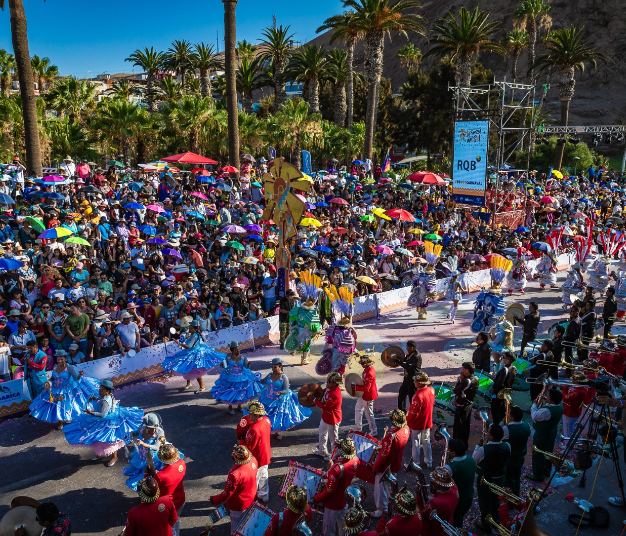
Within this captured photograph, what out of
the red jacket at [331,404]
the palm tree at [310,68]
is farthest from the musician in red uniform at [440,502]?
the palm tree at [310,68]

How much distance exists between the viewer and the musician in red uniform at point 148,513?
5469 mm

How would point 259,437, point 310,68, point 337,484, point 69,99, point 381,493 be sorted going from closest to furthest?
point 337,484, point 259,437, point 381,493, point 69,99, point 310,68

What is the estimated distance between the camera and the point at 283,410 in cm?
853

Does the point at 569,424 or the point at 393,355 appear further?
the point at 393,355

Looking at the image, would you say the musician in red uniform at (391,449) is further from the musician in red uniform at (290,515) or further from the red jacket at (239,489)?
the red jacket at (239,489)

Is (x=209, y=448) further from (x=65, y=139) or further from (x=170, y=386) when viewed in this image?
(x=65, y=139)

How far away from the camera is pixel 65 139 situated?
97.5 ft

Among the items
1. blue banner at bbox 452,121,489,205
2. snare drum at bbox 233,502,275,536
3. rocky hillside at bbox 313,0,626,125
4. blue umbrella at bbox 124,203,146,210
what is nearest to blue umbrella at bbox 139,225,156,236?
blue umbrella at bbox 124,203,146,210

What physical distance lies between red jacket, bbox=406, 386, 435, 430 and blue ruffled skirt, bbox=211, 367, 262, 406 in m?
2.80

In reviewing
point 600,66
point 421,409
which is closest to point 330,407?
point 421,409

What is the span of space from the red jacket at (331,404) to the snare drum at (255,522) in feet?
7.35

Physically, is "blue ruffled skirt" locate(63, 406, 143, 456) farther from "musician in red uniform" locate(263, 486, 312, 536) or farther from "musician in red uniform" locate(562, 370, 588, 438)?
"musician in red uniform" locate(562, 370, 588, 438)

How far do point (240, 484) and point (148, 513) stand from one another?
1066 mm

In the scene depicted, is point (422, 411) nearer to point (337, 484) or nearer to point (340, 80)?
point (337, 484)
